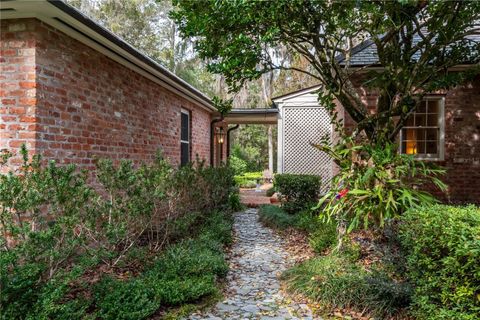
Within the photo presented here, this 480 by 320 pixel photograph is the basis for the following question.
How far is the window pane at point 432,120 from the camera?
297 inches

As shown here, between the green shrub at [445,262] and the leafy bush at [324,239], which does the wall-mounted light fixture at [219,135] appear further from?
the green shrub at [445,262]

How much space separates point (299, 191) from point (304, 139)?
3734mm

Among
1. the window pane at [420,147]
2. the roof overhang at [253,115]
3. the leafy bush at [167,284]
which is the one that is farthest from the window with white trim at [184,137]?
the window pane at [420,147]

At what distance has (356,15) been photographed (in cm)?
470

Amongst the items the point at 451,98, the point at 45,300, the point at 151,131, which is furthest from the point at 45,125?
the point at 451,98

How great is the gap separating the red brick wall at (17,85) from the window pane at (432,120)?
308 inches

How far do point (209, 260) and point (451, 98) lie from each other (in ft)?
21.6

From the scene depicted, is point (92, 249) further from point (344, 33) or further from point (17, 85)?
point (344, 33)

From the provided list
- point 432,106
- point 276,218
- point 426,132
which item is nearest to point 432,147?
point 426,132

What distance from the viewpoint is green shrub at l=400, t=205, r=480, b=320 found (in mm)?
2326

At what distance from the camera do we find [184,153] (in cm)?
956

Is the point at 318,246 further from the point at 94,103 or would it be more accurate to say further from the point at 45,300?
the point at 94,103

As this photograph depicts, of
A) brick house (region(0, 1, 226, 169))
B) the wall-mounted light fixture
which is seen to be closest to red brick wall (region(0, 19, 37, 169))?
brick house (region(0, 1, 226, 169))

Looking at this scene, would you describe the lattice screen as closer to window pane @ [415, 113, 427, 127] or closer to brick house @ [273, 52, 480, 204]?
brick house @ [273, 52, 480, 204]
